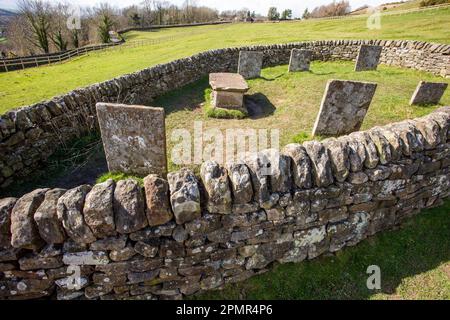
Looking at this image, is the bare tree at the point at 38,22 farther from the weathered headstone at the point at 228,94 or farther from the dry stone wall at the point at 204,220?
the dry stone wall at the point at 204,220

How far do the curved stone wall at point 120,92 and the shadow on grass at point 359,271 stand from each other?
5.61 m

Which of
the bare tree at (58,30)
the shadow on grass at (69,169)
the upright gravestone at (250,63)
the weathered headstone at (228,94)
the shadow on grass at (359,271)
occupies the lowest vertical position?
the shadow on grass at (359,271)

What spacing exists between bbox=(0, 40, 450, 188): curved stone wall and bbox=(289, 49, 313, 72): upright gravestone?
330 cm

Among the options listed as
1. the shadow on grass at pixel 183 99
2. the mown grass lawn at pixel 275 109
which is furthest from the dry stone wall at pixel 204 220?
the shadow on grass at pixel 183 99

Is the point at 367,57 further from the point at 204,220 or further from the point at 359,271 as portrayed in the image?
the point at 204,220

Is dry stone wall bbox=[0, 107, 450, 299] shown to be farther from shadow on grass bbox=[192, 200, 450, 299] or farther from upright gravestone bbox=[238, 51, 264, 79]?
upright gravestone bbox=[238, 51, 264, 79]

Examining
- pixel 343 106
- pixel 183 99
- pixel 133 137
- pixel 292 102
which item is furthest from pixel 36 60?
pixel 343 106

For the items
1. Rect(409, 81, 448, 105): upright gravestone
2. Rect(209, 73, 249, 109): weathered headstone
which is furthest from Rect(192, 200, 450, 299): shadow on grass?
Rect(209, 73, 249, 109): weathered headstone

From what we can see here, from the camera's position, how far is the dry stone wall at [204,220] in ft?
9.77

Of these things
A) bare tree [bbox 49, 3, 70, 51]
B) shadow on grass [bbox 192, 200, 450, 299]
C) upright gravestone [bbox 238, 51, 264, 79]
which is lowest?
shadow on grass [bbox 192, 200, 450, 299]

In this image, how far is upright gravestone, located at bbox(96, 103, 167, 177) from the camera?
5.80 m

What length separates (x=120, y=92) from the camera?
9.98 metres

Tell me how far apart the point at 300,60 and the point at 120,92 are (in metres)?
9.94
